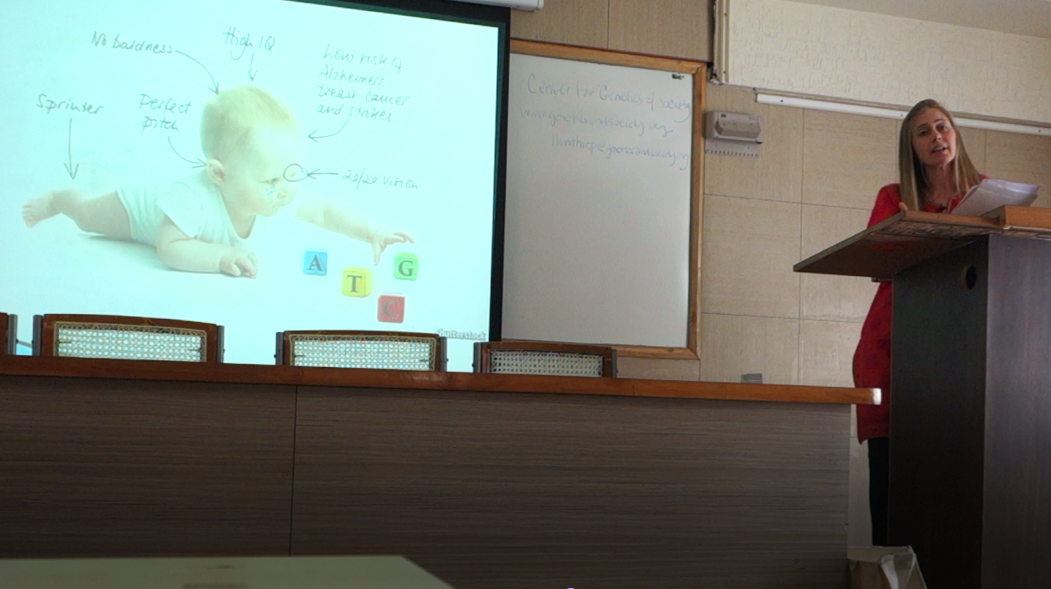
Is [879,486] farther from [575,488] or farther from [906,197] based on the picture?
[575,488]

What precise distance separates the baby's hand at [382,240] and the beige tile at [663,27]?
1.28 metres

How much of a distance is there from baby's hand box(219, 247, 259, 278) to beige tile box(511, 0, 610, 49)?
4.72 ft

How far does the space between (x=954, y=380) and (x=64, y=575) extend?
1.87 m

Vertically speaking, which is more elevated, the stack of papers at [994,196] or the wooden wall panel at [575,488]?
the stack of papers at [994,196]

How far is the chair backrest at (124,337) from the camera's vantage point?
94.3 inches

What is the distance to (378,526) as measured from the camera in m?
1.94

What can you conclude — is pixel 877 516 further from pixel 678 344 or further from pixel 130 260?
pixel 130 260

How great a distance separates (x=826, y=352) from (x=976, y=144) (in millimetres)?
1301

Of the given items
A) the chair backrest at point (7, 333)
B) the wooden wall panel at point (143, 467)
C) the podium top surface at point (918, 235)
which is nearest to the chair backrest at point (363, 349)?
the chair backrest at point (7, 333)

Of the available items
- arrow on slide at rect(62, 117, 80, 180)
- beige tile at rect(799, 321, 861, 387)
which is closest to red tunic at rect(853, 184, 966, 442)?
beige tile at rect(799, 321, 861, 387)

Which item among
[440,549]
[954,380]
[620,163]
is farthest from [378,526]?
[620,163]

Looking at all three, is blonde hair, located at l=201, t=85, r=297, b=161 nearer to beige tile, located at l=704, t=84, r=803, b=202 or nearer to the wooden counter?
beige tile, located at l=704, t=84, r=803, b=202

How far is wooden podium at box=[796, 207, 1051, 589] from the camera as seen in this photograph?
1.91 metres

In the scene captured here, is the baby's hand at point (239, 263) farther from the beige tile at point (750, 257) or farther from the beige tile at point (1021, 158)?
the beige tile at point (1021, 158)
